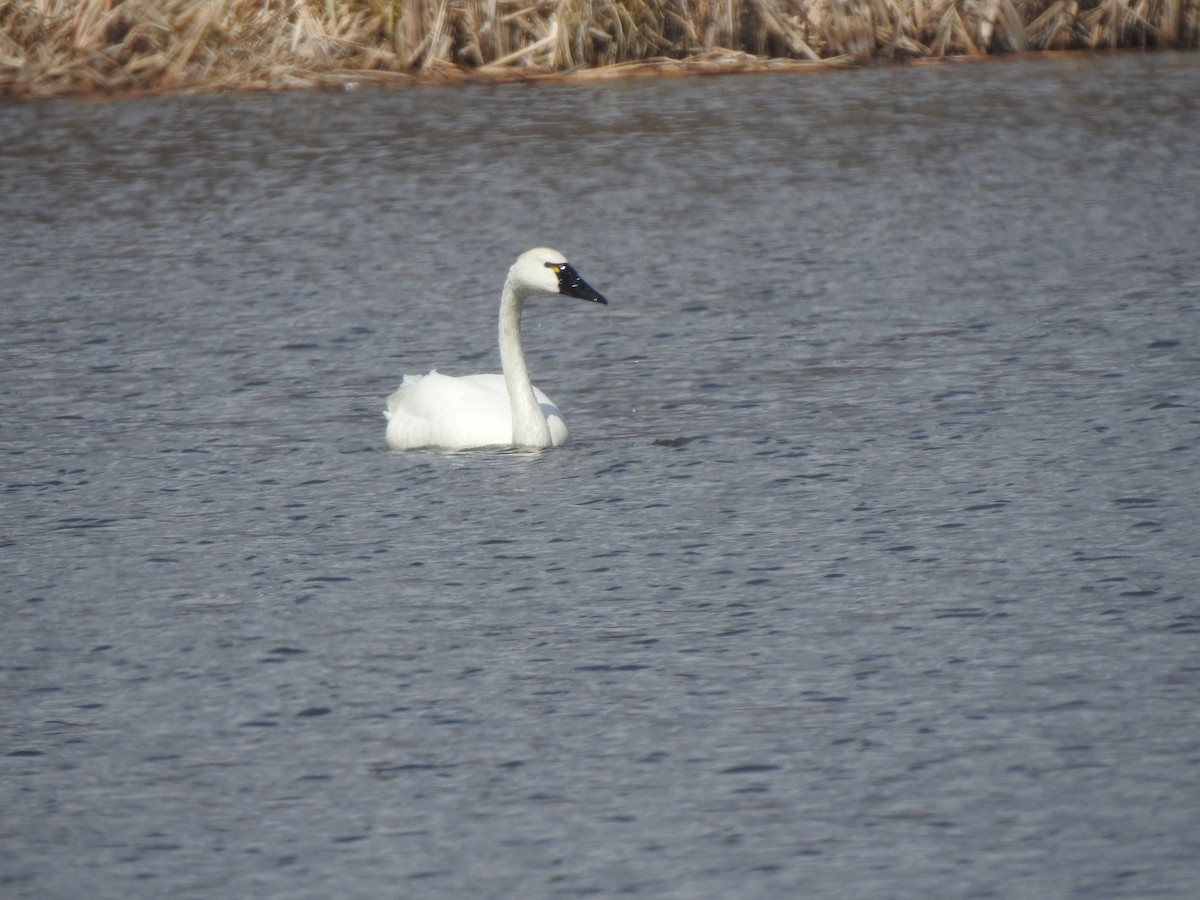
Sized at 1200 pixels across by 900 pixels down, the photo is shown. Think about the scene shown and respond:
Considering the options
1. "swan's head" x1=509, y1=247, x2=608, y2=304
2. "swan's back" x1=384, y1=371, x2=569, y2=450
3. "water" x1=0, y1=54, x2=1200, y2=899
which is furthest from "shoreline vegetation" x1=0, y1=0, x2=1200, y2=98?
"swan's back" x1=384, y1=371, x2=569, y2=450

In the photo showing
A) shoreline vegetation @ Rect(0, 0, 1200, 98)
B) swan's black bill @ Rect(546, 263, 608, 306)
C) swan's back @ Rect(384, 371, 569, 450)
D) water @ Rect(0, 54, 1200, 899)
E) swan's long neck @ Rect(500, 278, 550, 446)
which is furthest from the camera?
shoreline vegetation @ Rect(0, 0, 1200, 98)

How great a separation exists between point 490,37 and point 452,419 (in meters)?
14.4

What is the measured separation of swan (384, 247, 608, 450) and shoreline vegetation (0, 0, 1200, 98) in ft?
44.7

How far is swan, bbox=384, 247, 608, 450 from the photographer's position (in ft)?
34.4

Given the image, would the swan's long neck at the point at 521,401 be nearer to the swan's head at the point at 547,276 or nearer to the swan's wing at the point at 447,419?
the swan's wing at the point at 447,419

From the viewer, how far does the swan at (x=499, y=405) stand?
413 inches

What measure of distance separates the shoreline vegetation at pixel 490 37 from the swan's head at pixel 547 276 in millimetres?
13541

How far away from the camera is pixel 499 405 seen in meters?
10.7

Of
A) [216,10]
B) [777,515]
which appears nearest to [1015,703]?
[777,515]

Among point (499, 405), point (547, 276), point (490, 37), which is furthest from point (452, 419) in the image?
point (490, 37)

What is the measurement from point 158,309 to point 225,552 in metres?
5.57

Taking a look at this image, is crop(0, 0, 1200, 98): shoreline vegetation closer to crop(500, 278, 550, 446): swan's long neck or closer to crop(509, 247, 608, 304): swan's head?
crop(509, 247, 608, 304): swan's head

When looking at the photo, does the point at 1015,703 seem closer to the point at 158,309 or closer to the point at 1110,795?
the point at 1110,795

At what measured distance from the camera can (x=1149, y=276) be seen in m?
13.5
